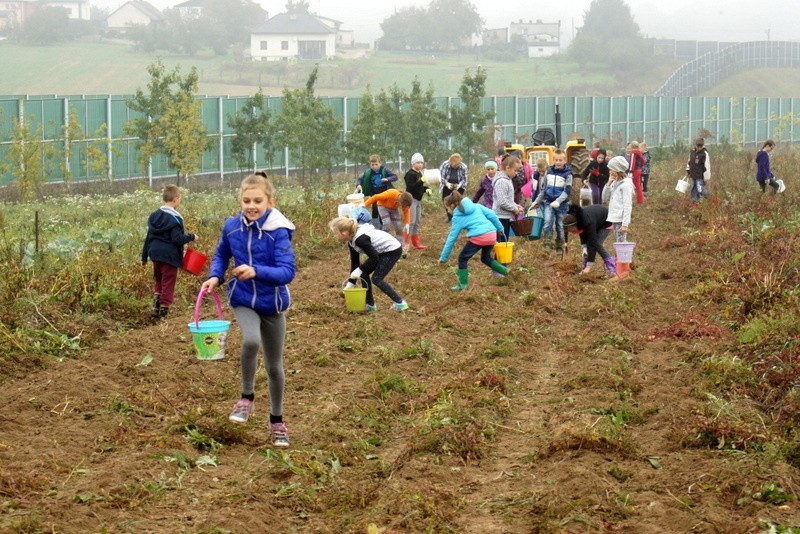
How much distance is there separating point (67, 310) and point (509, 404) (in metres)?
5.12

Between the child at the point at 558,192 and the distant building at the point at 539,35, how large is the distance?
148333 mm

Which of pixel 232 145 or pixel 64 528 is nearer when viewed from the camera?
pixel 64 528

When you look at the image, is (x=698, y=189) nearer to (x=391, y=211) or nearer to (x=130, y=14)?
(x=391, y=211)

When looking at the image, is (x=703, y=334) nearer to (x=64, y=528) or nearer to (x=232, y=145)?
(x=64, y=528)

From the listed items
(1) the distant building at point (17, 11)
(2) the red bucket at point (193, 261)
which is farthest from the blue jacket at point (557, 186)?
(1) the distant building at point (17, 11)

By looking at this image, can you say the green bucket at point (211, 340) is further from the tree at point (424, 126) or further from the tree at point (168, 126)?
the tree at point (424, 126)

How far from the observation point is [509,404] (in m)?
8.70

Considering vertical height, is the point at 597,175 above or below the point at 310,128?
below

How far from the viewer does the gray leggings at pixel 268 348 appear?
7332 mm

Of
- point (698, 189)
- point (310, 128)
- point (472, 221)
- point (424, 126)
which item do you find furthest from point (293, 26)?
point (472, 221)

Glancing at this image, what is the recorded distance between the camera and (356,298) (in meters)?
12.6

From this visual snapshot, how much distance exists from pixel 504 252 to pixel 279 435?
8.55 metres

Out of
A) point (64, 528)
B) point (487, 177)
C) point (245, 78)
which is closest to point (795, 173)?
point (487, 177)

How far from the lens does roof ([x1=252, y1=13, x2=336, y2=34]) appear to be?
12244cm
